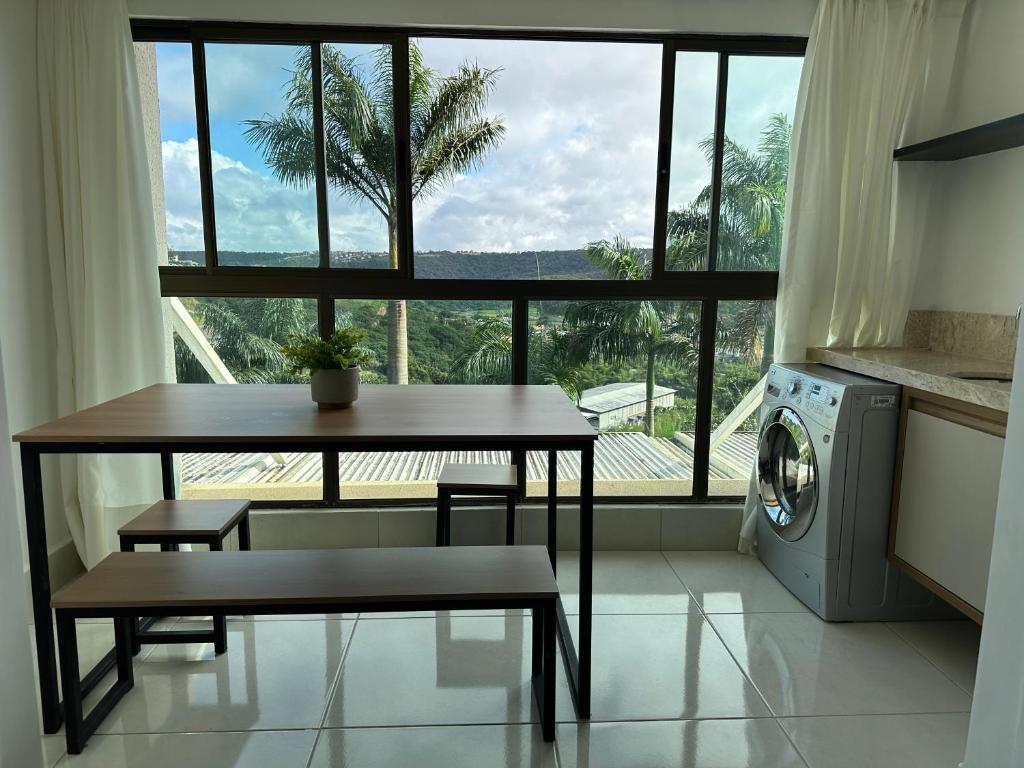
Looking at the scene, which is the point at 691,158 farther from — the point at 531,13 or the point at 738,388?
the point at 738,388

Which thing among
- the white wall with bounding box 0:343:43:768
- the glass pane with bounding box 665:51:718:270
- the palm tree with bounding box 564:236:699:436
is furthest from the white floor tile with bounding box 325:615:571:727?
the glass pane with bounding box 665:51:718:270

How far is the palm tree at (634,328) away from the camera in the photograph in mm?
3406

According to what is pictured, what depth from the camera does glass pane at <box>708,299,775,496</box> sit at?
3438 mm

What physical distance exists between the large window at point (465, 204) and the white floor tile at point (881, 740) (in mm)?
1683

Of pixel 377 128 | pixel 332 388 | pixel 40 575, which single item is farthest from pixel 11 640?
pixel 377 128

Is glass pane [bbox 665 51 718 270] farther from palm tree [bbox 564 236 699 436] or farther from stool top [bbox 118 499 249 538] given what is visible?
stool top [bbox 118 499 249 538]

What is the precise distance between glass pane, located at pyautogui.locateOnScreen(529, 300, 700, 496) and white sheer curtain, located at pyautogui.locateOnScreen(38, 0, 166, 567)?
Result: 1819 millimetres

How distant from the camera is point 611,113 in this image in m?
3.25

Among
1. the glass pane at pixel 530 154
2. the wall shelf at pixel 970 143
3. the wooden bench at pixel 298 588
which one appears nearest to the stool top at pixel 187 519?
the wooden bench at pixel 298 588

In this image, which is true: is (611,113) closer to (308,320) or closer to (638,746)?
(308,320)

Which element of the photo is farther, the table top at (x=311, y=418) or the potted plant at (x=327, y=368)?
the potted plant at (x=327, y=368)

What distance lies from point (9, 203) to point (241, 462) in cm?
148

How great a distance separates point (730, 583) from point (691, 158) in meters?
2.01

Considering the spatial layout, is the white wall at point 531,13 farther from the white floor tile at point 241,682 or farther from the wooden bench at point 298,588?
the white floor tile at point 241,682
